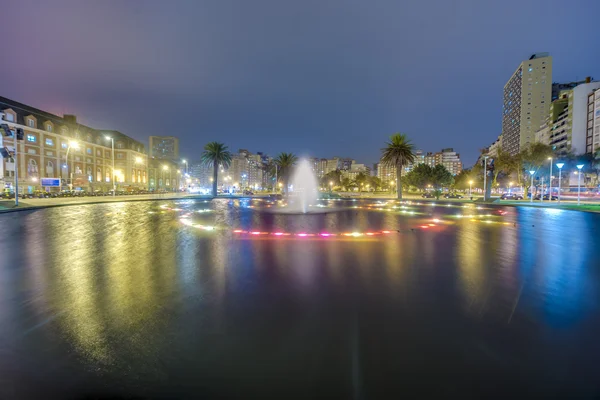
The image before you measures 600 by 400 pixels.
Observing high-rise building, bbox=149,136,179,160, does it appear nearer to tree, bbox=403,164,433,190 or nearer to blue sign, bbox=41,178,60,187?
blue sign, bbox=41,178,60,187

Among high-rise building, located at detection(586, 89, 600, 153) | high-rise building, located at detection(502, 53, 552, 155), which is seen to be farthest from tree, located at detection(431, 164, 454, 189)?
high-rise building, located at detection(502, 53, 552, 155)

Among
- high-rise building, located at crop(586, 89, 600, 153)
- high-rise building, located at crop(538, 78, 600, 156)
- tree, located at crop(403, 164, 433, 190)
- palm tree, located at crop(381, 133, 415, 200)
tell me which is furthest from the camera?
high-rise building, located at crop(538, 78, 600, 156)

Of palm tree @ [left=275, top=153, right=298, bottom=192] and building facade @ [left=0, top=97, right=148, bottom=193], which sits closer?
building facade @ [left=0, top=97, right=148, bottom=193]

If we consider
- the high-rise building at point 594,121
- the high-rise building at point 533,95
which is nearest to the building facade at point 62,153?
the high-rise building at point 594,121

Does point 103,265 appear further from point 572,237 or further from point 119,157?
point 119,157

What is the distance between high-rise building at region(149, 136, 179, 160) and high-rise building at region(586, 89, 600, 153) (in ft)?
653

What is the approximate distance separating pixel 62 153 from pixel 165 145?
429 feet

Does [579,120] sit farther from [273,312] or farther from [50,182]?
[50,182]

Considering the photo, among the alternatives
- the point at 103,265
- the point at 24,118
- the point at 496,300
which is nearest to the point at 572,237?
the point at 496,300

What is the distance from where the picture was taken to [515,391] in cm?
322

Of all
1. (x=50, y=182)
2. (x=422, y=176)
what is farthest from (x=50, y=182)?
(x=422, y=176)

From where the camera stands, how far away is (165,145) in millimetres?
198125

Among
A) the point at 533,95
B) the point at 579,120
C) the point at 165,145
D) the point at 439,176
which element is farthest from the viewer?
the point at 165,145

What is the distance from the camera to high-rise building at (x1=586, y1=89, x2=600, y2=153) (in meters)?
92.9
